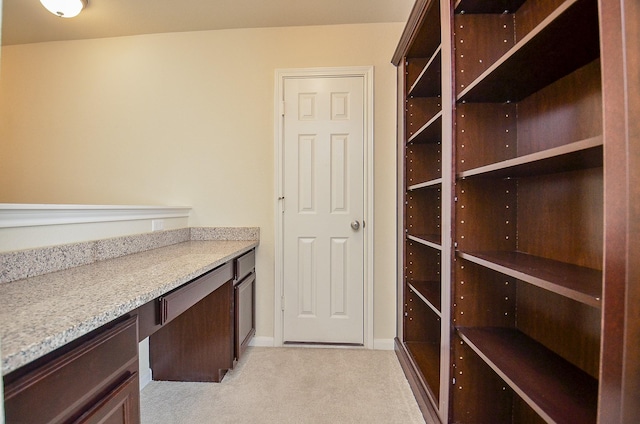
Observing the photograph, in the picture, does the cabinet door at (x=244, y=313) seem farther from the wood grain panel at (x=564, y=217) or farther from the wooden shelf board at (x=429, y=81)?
the wooden shelf board at (x=429, y=81)

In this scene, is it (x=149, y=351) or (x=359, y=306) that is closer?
(x=149, y=351)

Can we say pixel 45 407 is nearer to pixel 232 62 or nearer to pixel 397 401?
pixel 397 401

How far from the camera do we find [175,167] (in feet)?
8.35

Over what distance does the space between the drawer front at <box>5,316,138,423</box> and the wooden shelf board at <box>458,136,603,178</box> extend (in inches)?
51.9

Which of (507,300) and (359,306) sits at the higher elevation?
(507,300)

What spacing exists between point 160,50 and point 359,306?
101 inches

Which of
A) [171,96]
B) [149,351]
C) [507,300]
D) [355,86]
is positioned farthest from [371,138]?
[149,351]

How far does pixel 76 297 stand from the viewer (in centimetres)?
97

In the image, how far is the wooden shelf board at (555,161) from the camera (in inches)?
32.1

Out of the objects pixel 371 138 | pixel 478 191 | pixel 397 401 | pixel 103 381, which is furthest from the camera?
pixel 371 138

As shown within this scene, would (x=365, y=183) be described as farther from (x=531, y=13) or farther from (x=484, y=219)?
(x=531, y=13)

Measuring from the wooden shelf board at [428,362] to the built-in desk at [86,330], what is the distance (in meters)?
1.28

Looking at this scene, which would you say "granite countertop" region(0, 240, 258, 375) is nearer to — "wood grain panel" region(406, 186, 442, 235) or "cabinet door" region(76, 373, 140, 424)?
"cabinet door" region(76, 373, 140, 424)

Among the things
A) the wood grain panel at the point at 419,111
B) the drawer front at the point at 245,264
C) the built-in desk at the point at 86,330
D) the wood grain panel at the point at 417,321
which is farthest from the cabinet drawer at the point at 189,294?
the wood grain panel at the point at 419,111
